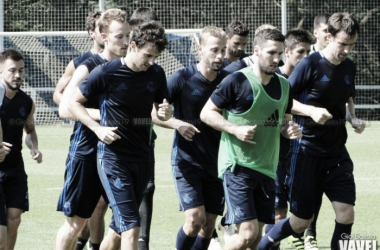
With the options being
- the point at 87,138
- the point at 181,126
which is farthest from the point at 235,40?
the point at 87,138

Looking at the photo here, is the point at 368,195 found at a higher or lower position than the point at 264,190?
lower

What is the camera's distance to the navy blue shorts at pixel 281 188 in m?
8.49

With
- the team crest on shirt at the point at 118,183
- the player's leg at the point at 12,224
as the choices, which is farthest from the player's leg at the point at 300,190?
the player's leg at the point at 12,224

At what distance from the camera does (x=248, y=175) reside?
6.60 metres

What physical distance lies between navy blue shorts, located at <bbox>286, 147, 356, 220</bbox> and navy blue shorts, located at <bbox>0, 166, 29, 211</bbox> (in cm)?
246

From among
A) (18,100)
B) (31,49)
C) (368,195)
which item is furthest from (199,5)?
(18,100)

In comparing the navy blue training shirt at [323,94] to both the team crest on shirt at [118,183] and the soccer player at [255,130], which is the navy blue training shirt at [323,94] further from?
the team crest on shirt at [118,183]

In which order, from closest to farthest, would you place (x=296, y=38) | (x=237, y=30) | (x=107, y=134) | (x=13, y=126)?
(x=107, y=134)
(x=13, y=126)
(x=296, y=38)
(x=237, y=30)

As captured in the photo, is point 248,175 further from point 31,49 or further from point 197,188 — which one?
point 31,49

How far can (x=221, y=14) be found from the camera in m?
25.0

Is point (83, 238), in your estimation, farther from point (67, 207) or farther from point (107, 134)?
point (107, 134)

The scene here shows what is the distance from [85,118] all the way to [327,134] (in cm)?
223

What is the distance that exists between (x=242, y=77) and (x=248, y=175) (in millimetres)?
802

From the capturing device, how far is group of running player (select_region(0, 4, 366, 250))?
6.48 metres
